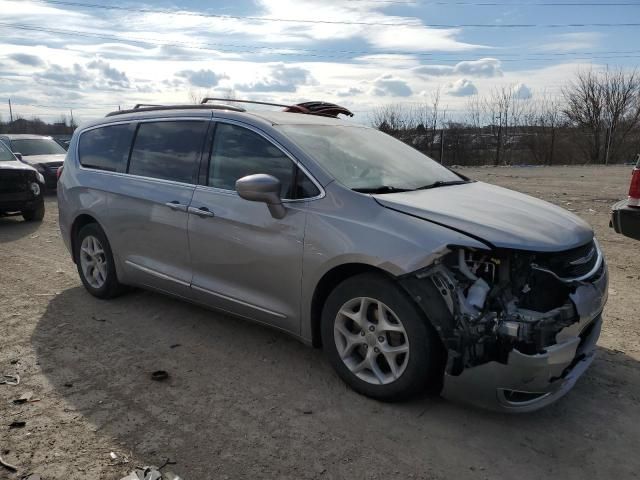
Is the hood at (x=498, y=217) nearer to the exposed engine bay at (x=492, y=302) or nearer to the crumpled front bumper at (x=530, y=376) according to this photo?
the exposed engine bay at (x=492, y=302)

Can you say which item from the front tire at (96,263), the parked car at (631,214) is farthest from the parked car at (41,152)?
the parked car at (631,214)

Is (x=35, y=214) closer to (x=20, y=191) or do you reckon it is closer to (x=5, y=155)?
(x=20, y=191)

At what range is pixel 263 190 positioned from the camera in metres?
3.43

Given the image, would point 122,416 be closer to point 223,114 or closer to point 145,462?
point 145,462

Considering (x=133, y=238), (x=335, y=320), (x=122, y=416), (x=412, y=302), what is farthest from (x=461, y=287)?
(x=133, y=238)

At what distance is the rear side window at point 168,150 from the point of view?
4.27 metres

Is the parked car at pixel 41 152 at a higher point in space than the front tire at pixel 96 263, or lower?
higher

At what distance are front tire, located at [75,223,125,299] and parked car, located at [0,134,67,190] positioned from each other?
1012cm

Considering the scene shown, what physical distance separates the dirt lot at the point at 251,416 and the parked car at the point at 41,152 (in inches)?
428

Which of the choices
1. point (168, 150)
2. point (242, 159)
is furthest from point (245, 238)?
point (168, 150)

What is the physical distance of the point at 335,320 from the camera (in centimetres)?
337

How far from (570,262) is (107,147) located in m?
4.14

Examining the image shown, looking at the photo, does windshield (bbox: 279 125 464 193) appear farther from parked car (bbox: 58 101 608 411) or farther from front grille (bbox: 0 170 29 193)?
front grille (bbox: 0 170 29 193)

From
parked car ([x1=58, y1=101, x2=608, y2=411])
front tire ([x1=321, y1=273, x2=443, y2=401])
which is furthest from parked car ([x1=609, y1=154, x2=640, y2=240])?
front tire ([x1=321, y1=273, x2=443, y2=401])
